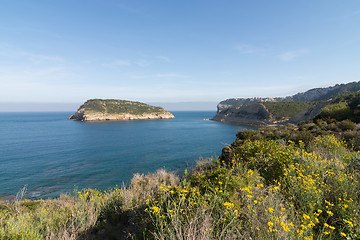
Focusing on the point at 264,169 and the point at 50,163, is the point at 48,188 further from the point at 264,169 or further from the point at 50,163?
the point at 264,169

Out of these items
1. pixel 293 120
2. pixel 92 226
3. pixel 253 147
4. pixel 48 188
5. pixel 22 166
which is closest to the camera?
pixel 92 226

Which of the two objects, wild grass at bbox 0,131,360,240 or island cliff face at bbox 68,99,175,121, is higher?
island cliff face at bbox 68,99,175,121

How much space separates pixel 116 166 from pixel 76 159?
379 inches

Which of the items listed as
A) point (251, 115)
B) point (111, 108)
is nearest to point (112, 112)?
point (111, 108)

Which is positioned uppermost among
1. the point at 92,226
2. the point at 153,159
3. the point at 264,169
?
the point at 264,169

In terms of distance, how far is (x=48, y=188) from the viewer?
18031 mm

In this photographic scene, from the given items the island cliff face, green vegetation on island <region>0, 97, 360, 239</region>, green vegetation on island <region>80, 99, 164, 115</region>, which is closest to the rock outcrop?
the island cliff face

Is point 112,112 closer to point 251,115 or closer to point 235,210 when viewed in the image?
point 251,115

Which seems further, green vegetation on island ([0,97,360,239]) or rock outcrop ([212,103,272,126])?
rock outcrop ([212,103,272,126])

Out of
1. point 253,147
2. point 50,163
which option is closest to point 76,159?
point 50,163

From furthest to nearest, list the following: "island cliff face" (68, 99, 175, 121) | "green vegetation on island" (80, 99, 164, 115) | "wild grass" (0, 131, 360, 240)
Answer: "green vegetation on island" (80, 99, 164, 115)
"island cliff face" (68, 99, 175, 121)
"wild grass" (0, 131, 360, 240)

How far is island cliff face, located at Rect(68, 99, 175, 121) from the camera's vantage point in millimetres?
115375

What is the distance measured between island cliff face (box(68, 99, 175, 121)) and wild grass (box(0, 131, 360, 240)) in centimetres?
12265

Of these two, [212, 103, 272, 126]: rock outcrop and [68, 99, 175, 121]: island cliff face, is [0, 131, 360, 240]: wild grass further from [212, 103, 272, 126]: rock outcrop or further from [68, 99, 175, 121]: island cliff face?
[68, 99, 175, 121]: island cliff face
